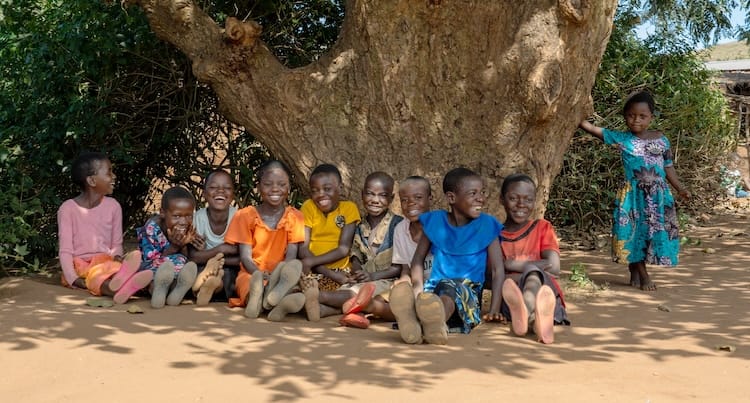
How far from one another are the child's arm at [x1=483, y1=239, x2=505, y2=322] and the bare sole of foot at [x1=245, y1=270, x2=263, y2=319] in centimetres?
133

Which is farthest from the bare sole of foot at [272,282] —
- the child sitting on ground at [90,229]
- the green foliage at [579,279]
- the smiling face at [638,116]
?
the smiling face at [638,116]

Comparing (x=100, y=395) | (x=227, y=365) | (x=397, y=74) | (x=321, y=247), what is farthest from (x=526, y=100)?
(x=100, y=395)

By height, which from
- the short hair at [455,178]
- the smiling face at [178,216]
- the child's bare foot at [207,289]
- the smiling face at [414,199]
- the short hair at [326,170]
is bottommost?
the child's bare foot at [207,289]

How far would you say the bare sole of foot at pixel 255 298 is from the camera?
4.63 meters

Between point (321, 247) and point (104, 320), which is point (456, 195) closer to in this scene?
point (321, 247)

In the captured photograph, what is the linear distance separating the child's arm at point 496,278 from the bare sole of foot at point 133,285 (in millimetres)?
2133

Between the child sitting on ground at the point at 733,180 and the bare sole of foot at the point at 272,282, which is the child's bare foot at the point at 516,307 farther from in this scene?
the child sitting on ground at the point at 733,180

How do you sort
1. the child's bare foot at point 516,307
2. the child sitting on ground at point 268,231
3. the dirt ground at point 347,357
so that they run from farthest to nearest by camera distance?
1. the child sitting on ground at point 268,231
2. the child's bare foot at point 516,307
3. the dirt ground at point 347,357

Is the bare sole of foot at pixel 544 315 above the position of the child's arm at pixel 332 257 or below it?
below

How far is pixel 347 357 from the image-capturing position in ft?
12.4

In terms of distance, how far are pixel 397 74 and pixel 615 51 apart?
3.80 metres

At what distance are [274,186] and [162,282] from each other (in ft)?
3.14

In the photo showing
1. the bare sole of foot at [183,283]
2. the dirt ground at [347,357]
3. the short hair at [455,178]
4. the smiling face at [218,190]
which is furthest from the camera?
the smiling face at [218,190]

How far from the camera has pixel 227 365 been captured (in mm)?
3596
